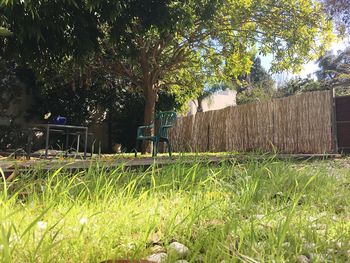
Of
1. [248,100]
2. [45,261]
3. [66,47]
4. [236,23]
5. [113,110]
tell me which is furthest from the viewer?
[248,100]

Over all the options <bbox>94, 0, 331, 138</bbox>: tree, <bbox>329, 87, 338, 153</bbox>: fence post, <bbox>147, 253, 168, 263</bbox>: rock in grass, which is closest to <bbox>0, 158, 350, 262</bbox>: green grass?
<bbox>147, 253, 168, 263</bbox>: rock in grass

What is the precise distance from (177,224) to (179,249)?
0.21 metres

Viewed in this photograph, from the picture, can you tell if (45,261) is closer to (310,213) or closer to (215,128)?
(310,213)

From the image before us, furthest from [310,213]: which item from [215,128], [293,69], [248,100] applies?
[248,100]

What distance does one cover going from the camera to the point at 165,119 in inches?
293

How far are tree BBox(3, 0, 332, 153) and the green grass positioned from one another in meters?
4.39

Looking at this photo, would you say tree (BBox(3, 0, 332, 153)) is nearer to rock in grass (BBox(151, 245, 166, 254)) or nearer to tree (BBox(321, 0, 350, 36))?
tree (BBox(321, 0, 350, 36))

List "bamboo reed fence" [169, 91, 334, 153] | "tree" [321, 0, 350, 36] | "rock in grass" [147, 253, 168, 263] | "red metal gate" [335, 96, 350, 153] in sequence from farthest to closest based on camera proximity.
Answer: "tree" [321, 0, 350, 36], "bamboo reed fence" [169, 91, 334, 153], "red metal gate" [335, 96, 350, 153], "rock in grass" [147, 253, 168, 263]

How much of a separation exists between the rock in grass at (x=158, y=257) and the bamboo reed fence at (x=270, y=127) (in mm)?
6364

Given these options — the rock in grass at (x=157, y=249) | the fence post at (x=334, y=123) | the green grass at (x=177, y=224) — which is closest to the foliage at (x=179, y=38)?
the fence post at (x=334, y=123)

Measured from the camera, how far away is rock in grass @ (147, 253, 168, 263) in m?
1.40

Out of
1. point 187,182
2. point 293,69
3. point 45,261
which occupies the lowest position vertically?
point 45,261

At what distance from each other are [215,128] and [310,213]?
10.2 meters

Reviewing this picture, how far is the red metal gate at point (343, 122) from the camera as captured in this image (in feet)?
27.8
